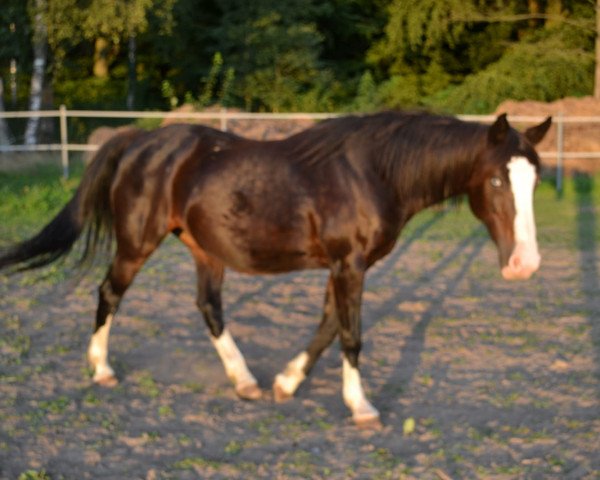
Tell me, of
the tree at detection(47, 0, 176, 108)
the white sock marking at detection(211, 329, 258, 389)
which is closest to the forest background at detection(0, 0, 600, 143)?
the tree at detection(47, 0, 176, 108)

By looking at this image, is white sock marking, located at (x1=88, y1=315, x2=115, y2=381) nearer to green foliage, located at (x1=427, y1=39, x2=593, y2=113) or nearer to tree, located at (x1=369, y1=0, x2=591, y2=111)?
green foliage, located at (x1=427, y1=39, x2=593, y2=113)

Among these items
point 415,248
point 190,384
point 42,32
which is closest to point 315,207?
point 190,384

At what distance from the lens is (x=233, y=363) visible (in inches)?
200

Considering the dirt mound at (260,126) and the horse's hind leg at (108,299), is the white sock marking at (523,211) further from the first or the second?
the dirt mound at (260,126)

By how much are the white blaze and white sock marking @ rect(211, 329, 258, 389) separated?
1670 millimetres

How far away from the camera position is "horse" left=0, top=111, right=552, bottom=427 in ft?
14.4

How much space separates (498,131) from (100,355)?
267 cm

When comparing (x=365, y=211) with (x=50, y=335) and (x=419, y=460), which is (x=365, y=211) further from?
(x=50, y=335)

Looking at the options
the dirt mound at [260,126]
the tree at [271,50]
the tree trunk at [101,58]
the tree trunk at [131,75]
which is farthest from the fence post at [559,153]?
the tree trunk at [101,58]

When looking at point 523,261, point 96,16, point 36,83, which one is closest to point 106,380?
point 523,261

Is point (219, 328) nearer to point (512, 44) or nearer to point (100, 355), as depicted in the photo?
point (100, 355)

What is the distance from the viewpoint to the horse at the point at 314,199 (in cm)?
439

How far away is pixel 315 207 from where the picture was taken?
15.2ft

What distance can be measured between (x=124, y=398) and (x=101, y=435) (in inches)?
23.0
